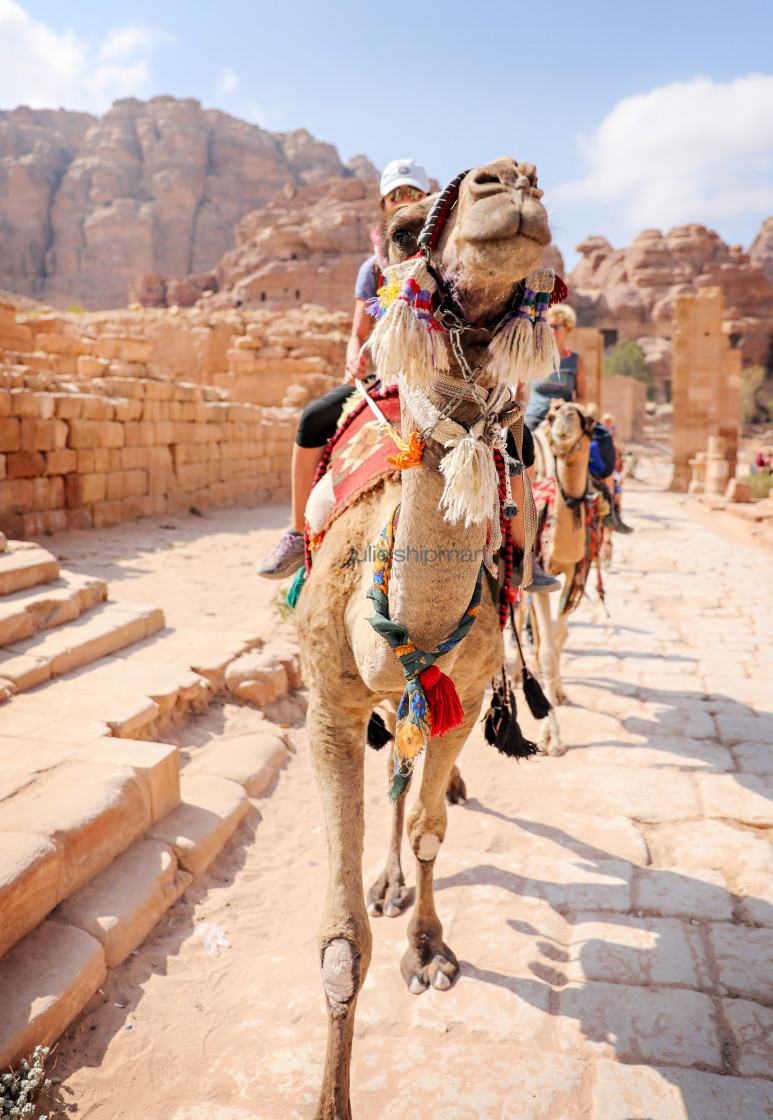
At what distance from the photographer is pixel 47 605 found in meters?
4.83

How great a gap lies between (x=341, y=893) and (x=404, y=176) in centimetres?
262

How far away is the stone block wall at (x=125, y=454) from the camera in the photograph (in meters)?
8.66

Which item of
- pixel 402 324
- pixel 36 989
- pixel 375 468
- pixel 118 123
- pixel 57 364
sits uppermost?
pixel 118 123

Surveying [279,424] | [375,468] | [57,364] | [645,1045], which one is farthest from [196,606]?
[279,424]

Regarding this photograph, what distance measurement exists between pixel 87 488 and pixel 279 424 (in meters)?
6.65

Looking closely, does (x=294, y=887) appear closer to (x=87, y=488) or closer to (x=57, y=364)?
(x=87, y=488)

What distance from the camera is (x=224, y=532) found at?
35.4 feet

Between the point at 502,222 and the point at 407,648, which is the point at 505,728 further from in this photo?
the point at 502,222

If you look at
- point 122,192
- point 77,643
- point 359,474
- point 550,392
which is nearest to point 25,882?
point 359,474

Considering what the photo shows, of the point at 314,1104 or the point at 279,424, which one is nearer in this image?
the point at 314,1104

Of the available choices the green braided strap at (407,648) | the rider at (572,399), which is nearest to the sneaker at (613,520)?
the rider at (572,399)

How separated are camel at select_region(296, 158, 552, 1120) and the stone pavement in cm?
26

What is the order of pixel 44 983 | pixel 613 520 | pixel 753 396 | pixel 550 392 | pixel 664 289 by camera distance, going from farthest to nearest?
pixel 664 289, pixel 753 396, pixel 613 520, pixel 550 392, pixel 44 983

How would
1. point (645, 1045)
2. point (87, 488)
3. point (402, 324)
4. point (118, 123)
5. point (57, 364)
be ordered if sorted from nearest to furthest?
point (402, 324)
point (645, 1045)
point (87, 488)
point (57, 364)
point (118, 123)
